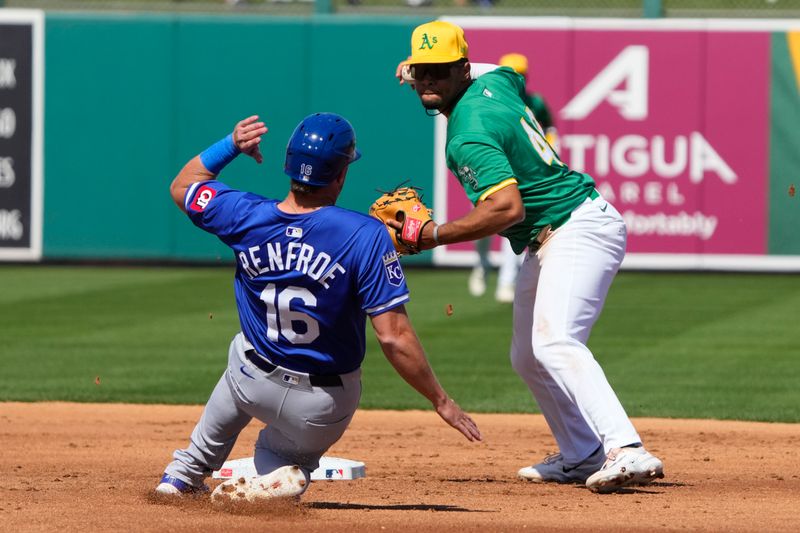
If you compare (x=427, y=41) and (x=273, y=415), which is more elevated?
(x=427, y=41)

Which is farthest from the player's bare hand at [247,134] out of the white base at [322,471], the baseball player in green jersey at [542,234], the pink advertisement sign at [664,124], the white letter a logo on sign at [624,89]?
the white letter a logo on sign at [624,89]

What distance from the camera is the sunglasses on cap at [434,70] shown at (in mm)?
6223

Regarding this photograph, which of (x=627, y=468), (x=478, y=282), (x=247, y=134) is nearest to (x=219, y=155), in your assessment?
(x=247, y=134)

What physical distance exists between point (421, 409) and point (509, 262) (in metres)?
5.05

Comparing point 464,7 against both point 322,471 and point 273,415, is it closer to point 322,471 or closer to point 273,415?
point 322,471

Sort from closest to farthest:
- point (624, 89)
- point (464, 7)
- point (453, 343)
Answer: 1. point (453, 343)
2. point (624, 89)
3. point (464, 7)

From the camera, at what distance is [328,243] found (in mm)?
5258

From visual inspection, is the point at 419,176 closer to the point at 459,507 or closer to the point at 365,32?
the point at 365,32

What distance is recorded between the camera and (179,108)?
17312 mm

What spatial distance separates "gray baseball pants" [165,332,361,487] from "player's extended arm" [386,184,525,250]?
0.74m

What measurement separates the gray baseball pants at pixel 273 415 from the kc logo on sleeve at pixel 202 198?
0.53 meters

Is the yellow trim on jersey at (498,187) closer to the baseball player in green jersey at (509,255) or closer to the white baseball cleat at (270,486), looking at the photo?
the white baseball cleat at (270,486)

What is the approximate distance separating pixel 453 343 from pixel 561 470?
4958mm

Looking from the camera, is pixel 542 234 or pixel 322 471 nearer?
pixel 542 234
